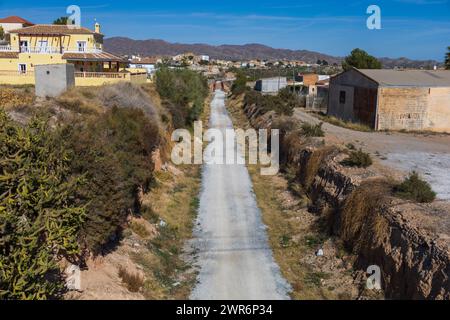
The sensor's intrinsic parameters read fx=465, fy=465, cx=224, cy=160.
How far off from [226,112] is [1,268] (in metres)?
59.5

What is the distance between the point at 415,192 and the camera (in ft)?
52.7

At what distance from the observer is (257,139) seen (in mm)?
40625

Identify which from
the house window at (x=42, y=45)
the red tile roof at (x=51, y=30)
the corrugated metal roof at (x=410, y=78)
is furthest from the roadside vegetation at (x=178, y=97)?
the corrugated metal roof at (x=410, y=78)

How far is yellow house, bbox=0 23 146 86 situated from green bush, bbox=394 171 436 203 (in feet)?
85.2

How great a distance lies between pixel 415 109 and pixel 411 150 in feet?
32.2

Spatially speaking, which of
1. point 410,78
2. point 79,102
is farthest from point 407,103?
point 79,102

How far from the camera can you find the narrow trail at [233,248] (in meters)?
14.0

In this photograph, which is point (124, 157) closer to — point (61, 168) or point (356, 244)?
point (61, 168)

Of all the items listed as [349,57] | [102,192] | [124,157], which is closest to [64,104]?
[124,157]

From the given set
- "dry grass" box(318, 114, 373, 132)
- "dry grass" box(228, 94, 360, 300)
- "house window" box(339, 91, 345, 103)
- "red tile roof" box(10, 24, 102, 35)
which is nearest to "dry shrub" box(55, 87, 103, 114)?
"dry grass" box(228, 94, 360, 300)

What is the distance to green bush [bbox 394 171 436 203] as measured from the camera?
629 inches

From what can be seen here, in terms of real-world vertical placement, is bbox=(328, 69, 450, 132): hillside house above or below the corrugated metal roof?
below

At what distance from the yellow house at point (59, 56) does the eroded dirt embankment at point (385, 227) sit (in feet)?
69.1

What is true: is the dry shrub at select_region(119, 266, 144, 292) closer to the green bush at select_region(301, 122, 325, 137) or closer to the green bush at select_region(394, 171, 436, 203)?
the green bush at select_region(394, 171, 436, 203)
